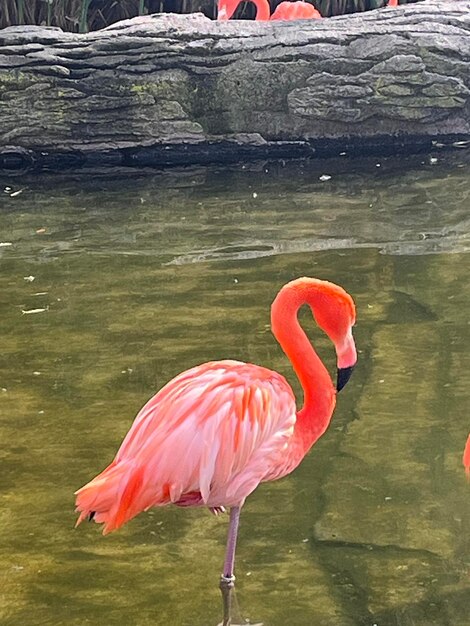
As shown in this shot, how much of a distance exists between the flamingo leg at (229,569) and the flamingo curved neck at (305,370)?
0.78 ft

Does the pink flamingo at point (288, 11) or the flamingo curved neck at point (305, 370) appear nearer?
the flamingo curved neck at point (305, 370)

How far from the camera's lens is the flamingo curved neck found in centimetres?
256

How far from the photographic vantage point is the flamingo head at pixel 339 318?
2.51 metres

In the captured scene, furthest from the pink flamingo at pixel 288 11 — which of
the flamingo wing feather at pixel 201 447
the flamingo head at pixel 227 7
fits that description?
the flamingo wing feather at pixel 201 447

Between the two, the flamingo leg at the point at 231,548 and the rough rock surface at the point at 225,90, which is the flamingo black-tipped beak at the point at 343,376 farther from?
the rough rock surface at the point at 225,90

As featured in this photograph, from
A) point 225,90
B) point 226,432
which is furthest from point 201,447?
point 225,90

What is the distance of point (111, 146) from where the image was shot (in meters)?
7.23

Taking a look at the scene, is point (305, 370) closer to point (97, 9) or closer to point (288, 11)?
point (288, 11)

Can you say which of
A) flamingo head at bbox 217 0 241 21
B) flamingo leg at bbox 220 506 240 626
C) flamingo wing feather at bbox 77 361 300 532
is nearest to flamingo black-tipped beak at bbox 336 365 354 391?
flamingo wing feather at bbox 77 361 300 532

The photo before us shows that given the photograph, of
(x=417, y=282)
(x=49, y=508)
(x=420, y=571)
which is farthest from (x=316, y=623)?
(x=417, y=282)

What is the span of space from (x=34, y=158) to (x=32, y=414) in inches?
157

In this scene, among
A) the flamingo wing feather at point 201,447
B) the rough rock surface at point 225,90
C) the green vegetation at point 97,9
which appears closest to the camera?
the flamingo wing feather at point 201,447

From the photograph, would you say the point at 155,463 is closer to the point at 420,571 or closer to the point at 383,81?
the point at 420,571

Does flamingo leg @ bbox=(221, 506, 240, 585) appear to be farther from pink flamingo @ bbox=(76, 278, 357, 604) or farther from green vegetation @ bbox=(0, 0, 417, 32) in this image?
green vegetation @ bbox=(0, 0, 417, 32)
